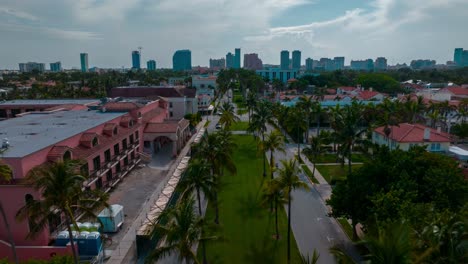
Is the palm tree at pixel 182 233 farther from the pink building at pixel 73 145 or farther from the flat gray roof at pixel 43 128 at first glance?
the flat gray roof at pixel 43 128

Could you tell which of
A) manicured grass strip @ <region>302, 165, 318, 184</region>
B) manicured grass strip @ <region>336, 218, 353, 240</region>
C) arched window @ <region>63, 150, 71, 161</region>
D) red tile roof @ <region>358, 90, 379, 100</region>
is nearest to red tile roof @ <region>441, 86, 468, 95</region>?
red tile roof @ <region>358, 90, 379, 100</region>

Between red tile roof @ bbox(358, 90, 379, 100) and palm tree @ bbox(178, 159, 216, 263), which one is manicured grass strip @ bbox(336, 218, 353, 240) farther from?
red tile roof @ bbox(358, 90, 379, 100)

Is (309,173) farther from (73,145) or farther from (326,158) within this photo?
(73,145)

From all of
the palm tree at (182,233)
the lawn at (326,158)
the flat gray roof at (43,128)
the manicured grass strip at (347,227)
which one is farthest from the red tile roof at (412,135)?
the flat gray roof at (43,128)

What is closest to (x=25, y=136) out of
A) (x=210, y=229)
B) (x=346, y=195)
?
(x=210, y=229)

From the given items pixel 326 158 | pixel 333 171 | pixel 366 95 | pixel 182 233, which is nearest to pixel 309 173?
pixel 333 171

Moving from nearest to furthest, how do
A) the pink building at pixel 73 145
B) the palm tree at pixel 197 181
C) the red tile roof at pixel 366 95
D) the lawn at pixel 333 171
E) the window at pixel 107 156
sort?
the palm tree at pixel 197 181 < the pink building at pixel 73 145 < the window at pixel 107 156 < the lawn at pixel 333 171 < the red tile roof at pixel 366 95
